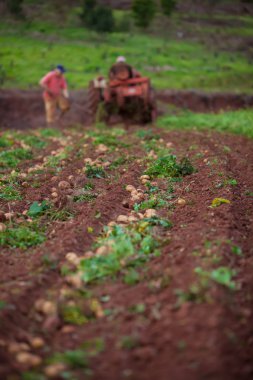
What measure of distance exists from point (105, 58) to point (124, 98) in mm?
12382

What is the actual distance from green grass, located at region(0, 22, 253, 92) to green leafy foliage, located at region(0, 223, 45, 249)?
15768 millimetres

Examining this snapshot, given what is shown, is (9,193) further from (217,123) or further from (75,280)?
(217,123)

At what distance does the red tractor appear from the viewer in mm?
12742

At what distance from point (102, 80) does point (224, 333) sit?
11669 mm

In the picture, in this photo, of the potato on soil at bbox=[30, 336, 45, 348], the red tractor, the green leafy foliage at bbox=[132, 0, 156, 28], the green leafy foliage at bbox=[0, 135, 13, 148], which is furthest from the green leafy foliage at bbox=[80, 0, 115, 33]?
the potato on soil at bbox=[30, 336, 45, 348]

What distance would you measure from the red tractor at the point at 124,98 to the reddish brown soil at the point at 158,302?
7.60 m

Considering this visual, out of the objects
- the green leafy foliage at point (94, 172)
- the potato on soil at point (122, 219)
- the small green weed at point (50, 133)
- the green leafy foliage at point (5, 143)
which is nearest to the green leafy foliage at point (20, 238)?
the potato on soil at point (122, 219)

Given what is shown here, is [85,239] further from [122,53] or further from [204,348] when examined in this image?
[122,53]

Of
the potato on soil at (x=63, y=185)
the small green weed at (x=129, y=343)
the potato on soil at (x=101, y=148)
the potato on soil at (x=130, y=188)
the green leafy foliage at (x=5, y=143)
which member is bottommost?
the green leafy foliage at (x=5, y=143)

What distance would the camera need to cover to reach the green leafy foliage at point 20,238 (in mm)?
4465

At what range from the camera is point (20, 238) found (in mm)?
4543

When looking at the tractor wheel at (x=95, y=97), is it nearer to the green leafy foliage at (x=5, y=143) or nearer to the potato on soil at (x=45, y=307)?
the green leafy foliage at (x=5, y=143)

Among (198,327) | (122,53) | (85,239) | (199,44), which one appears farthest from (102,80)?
(199,44)

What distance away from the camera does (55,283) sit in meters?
3.58
